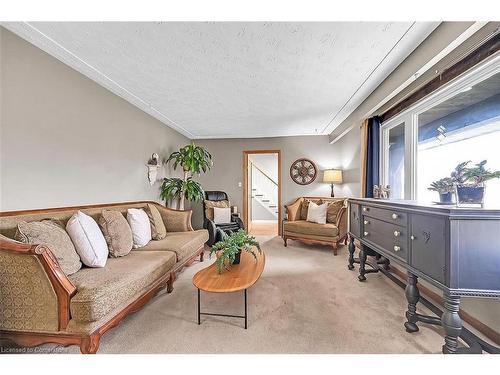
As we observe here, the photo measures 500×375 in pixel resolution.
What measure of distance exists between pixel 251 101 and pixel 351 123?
192cm

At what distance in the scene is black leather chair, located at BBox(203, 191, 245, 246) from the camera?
3744 mm

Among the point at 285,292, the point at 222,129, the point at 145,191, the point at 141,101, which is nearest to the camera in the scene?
the point at 285,292

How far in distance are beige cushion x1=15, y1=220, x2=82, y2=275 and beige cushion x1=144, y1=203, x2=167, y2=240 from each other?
1.08 m

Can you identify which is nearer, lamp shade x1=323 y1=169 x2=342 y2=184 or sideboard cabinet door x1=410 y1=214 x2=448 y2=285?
sideboard cabinet door x1=410 y1=214 x2=448 y2=285

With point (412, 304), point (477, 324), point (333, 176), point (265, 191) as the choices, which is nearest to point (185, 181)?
point (333, 176)

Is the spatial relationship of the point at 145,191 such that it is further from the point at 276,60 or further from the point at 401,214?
the point at 401,214

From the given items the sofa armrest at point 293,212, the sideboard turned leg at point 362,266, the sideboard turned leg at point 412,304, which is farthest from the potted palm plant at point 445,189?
the sofa armrest at point 293,212

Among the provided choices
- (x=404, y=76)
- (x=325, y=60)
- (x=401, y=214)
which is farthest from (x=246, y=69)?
(x=401, y=214)

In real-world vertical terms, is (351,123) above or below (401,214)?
above

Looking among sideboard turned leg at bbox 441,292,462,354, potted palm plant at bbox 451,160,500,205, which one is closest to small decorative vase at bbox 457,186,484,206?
potted palm plant at bbox 451,160,500,205

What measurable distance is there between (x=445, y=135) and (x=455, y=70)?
25.6 inches

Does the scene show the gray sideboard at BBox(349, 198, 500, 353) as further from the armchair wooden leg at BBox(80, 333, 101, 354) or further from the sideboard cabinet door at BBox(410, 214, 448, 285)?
the armchair wooden leg at BBox(80, 333, 101, 354)

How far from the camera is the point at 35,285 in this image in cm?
131

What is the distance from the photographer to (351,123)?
12.5 feet
